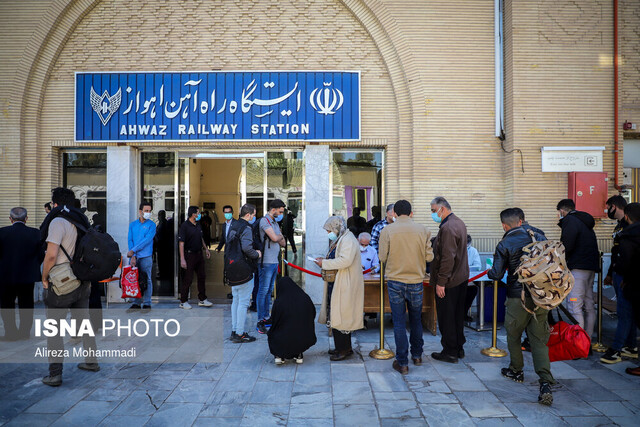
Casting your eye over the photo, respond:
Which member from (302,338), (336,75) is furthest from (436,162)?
(302,338)

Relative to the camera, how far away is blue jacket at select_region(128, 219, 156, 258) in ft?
25.7

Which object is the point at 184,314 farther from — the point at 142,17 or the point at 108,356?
the point at 142,17

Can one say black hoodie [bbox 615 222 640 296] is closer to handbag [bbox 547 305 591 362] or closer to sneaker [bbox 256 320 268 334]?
handbag [bbox 547 305 591 362]

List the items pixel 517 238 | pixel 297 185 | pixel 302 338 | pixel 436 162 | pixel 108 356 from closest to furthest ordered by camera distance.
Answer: pixel 517 238 < pixel 302 338 < pixel 108 356 < pixel 436 162 < pixel 297 185

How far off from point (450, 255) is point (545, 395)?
1715mm

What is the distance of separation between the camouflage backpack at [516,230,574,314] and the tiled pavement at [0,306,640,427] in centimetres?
100

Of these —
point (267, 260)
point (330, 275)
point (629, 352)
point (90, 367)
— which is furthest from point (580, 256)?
point (90, 367)

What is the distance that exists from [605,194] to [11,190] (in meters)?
11.2

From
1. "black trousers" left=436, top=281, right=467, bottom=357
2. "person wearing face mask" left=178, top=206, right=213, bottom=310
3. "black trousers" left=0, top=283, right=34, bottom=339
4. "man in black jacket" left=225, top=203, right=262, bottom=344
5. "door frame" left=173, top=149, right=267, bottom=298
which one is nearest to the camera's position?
"black trousers" left=436, top=281, right=467, bottom=357

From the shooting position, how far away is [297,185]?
9.27m

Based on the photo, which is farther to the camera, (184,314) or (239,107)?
(239,107)

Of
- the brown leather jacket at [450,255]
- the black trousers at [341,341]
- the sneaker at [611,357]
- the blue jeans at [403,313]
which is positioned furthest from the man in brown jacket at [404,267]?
the sneaker at [611,357]

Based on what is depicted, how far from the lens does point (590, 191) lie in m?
8.03

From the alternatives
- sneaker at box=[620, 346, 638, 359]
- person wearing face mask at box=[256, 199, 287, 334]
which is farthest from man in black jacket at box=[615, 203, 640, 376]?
person wearing face mask at box=[256, 199, 287, 334]
